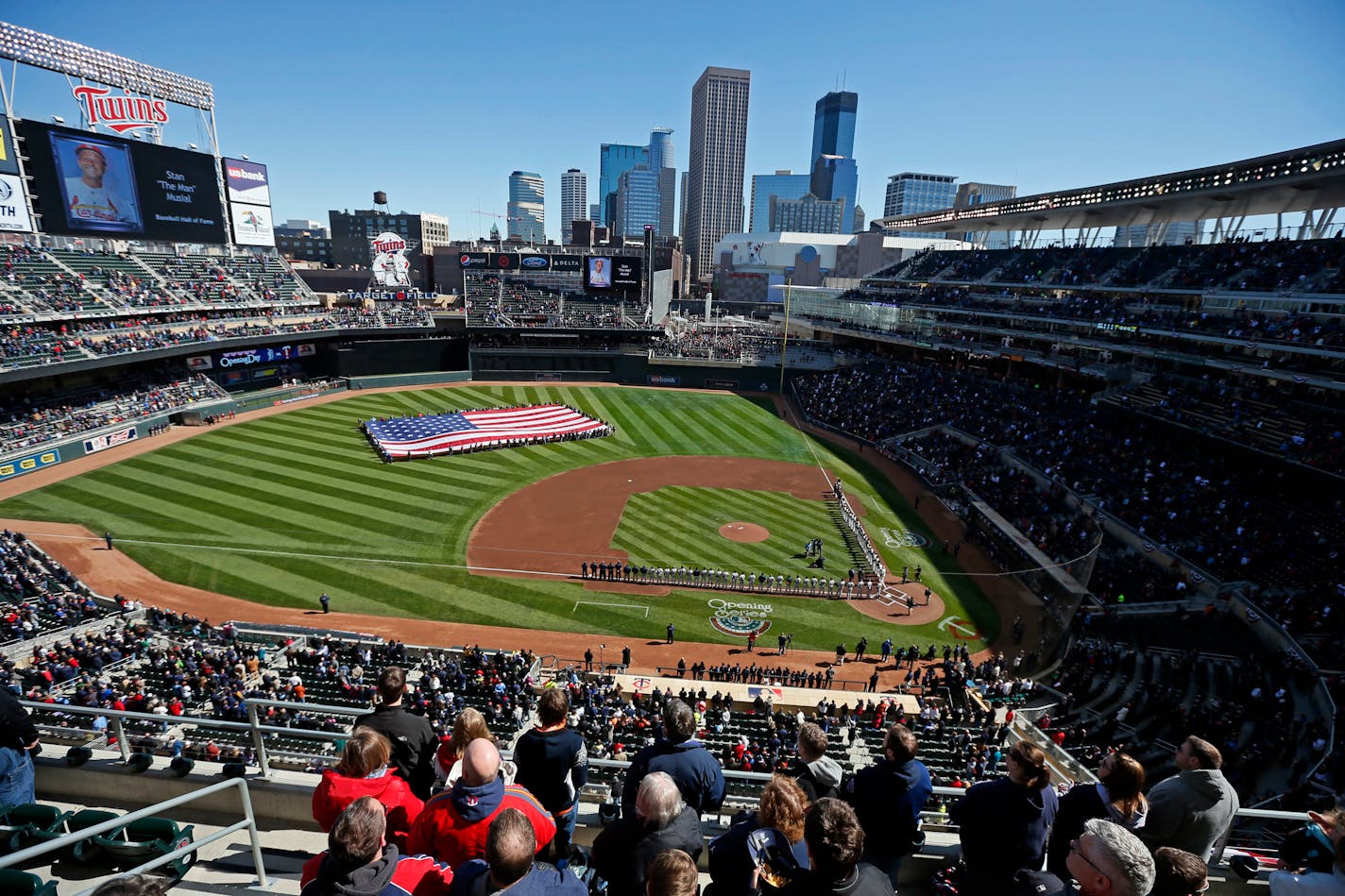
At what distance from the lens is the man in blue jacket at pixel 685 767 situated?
17.2ft

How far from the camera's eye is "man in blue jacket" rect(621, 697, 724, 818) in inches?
207

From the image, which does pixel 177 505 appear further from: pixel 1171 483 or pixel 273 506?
pixel 1171 483

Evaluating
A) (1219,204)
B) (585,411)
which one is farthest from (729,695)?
(1219,204)

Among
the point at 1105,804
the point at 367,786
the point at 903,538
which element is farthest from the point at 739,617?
the point at 367,786

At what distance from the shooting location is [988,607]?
26.1m

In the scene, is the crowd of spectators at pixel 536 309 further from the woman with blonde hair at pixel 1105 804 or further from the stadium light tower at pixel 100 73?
the woman with blonde hair at pixel 1105 804

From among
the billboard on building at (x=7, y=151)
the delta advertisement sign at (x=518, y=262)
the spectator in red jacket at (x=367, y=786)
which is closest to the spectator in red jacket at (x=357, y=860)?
the spectator in red jacket at (x=367, y=786)

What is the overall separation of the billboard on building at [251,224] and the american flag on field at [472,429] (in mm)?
26385

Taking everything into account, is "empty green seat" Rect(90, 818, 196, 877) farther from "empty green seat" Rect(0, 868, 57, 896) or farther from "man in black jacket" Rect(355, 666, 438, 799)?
"man in black jacket" Rect(355, 666, 438, 799)

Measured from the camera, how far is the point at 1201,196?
1540 inches

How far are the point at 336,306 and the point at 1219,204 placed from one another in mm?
71250

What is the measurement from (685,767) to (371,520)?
93.9 ft

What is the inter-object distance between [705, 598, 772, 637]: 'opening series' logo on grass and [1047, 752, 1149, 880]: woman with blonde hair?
60.9 feet

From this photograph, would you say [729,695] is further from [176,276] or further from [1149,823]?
[176,276]
